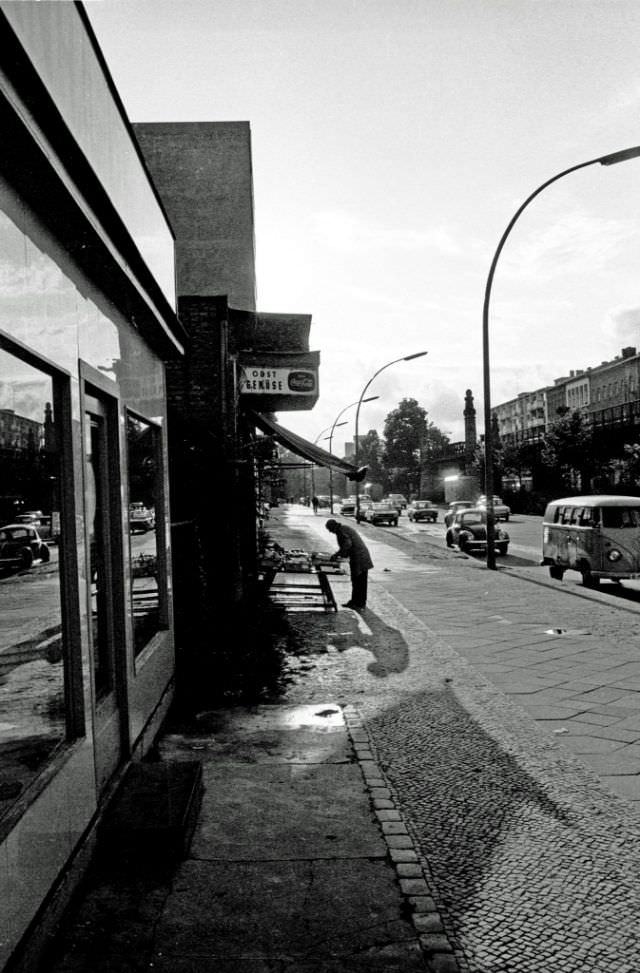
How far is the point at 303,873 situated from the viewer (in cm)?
384

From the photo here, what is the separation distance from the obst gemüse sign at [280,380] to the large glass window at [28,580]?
409 inches

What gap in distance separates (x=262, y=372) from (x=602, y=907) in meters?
11.5

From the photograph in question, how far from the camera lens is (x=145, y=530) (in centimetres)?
664

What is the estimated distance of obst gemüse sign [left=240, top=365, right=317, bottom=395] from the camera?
555 inches

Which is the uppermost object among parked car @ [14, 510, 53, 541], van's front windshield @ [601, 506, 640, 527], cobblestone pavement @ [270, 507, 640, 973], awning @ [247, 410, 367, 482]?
awning @ [247, 410, 367, 482]

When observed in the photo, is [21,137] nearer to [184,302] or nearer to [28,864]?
[28,864]

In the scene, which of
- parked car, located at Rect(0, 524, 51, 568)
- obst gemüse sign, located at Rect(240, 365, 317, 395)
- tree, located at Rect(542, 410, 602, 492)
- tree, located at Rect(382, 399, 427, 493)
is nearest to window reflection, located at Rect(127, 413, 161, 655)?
parked car, located at Rect(0, 524, 51, 568)

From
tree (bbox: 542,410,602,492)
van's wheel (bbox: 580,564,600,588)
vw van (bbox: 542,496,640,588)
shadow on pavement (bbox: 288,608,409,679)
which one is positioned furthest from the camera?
tree (bbox: 542,410,602,492)

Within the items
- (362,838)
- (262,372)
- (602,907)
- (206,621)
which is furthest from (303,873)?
(262,372)

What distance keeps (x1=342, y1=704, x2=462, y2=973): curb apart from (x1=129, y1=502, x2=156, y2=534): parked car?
2141 millimetres

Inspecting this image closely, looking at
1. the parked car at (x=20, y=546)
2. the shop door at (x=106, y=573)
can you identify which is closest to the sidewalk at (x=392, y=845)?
the shop door at (x=106, y=573)

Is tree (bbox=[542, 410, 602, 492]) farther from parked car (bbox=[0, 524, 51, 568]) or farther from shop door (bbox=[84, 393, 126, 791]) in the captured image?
parked car (bbox=[0, 524, 51, 568])

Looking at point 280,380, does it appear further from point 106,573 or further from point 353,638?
point 106,573

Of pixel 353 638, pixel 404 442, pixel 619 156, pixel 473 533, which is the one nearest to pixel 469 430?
pixel 404 442
